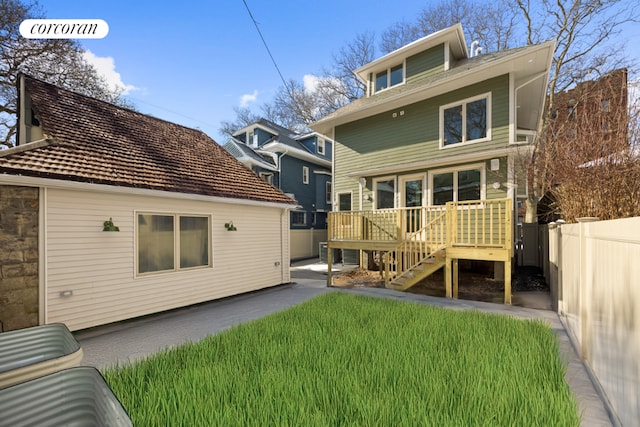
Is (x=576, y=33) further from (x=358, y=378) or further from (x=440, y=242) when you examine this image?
(x=358, y=378)

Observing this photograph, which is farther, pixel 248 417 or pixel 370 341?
pixel 370 341

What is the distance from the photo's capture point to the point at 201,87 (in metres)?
9.53

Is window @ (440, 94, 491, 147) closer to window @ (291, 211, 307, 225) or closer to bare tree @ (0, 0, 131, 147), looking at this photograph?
window @ (291, 211, 307, 225)

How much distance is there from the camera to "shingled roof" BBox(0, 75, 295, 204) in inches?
177

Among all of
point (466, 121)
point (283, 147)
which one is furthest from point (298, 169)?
point (466, 121)

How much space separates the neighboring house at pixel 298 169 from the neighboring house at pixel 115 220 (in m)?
7.24

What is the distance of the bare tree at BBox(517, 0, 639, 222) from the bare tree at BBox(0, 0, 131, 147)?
1975 cm

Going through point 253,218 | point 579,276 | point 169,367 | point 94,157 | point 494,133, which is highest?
point 494,133

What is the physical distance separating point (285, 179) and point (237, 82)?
23.2 feet

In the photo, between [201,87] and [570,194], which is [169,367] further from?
[201,87]

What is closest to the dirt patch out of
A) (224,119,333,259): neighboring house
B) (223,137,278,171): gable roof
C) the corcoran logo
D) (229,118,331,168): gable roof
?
(224,119,333,259): neighboring house

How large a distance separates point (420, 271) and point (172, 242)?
226 inches

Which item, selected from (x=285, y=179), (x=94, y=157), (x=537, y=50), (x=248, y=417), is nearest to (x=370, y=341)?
(x=248, y=417)

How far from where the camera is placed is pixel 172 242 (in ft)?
18.9
